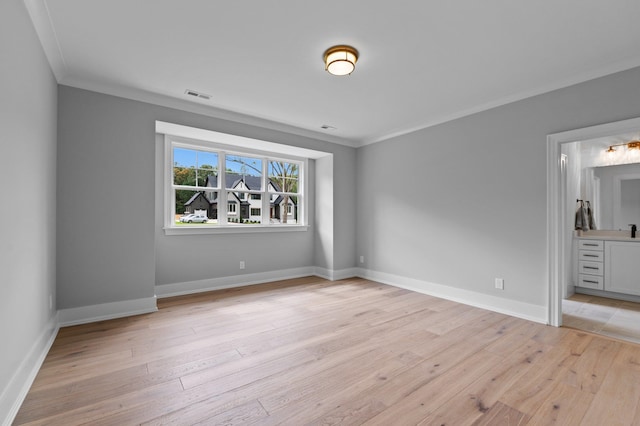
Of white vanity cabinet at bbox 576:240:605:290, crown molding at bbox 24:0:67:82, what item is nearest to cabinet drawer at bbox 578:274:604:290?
white vanity cabinet at bbox 576:240:605:290

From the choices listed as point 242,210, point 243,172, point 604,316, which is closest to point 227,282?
point 242,210

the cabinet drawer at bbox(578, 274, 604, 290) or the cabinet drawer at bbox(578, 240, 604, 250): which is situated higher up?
the cabinet drawer at bbox(578, 240, 604, 250)

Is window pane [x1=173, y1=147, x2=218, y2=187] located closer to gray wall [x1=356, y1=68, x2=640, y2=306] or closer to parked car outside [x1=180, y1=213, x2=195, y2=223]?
parked car outside [x1=180, y1=213, x2=195, y2=223]

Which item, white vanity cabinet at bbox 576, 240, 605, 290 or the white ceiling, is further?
white vanity cabinet at bbox 576, 240, 605, 290

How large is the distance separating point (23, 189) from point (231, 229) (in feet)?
9.59

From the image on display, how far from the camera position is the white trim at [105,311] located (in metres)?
3.11

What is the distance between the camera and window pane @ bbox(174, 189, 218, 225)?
4.49 meters

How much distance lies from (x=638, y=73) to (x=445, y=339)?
119 inches

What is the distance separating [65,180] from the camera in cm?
311

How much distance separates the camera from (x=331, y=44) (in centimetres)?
252

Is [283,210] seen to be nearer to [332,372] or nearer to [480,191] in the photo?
[480,191]

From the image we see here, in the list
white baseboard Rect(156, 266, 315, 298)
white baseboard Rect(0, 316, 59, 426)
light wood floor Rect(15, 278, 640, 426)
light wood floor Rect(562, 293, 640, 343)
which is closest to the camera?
white baseboard Rect(0, 316, 59, 426)

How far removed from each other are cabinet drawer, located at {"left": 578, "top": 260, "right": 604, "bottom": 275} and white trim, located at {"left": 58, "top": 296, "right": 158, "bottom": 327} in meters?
6.11

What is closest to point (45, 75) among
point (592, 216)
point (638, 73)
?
point (638, 73)
